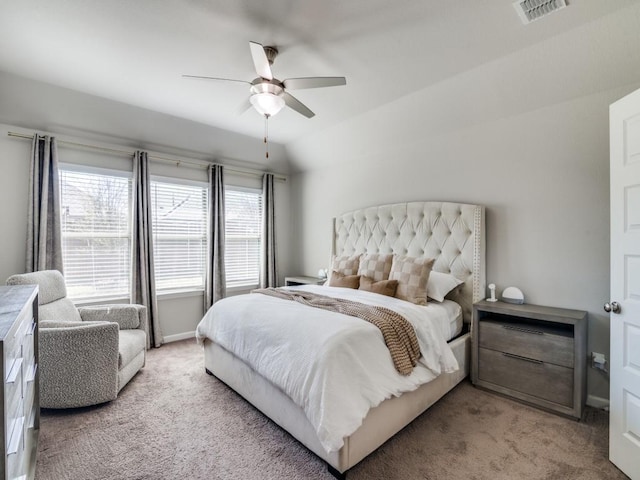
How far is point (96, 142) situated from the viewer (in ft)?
11.6

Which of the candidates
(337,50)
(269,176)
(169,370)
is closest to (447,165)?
(337,50)

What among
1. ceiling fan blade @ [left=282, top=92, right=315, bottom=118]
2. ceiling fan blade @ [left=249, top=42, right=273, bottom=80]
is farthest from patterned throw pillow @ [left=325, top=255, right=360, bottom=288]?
ceiling fan blade @ [left=249, top=42, right=273, bottom=80]

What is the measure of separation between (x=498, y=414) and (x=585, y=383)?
0.78m

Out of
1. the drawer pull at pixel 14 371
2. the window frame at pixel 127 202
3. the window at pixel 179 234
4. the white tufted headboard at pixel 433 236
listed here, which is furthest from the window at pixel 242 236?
the drawer pull at pixel 14 371

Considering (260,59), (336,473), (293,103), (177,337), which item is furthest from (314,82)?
(177,337)

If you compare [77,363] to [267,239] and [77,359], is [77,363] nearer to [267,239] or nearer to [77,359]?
[77,359]

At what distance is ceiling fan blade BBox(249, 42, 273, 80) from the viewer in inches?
76.3

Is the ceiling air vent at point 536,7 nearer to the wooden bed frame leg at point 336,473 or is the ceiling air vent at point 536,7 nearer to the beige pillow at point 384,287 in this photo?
the beige pillow at point 384,287

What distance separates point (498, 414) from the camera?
93.4 inches

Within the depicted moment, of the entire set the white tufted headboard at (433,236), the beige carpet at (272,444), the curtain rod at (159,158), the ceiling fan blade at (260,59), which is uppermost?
the ceiling fan blade at (260,59)

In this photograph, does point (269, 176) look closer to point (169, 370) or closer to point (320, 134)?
point (320, 134)

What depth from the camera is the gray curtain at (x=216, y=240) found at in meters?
4.39

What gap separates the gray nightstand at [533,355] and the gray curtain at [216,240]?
3.34 metres

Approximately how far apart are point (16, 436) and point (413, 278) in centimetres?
272
